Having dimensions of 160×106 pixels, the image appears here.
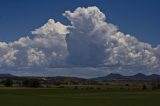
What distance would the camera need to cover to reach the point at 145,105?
7456 cm

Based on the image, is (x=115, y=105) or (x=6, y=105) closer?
(x=6, y=105)

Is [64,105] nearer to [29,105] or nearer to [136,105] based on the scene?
[29,105]

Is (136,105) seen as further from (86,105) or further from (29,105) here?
(29,105)

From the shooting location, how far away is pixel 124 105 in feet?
245

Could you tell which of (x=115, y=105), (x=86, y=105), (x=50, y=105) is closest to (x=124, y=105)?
(x=115, y=105)

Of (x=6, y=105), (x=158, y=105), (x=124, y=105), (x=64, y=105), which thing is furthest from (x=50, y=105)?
(x=158, y=105)

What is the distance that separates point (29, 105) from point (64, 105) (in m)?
6.64

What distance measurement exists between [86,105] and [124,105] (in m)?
7.02

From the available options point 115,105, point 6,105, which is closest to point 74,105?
point 115,105

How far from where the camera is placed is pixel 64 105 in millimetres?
73750

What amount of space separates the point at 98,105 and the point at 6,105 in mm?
16629

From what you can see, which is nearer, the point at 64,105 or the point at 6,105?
the point at 6,105

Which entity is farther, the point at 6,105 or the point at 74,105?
the point at 74,105

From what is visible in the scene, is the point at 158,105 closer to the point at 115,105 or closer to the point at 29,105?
the point at 115,105
